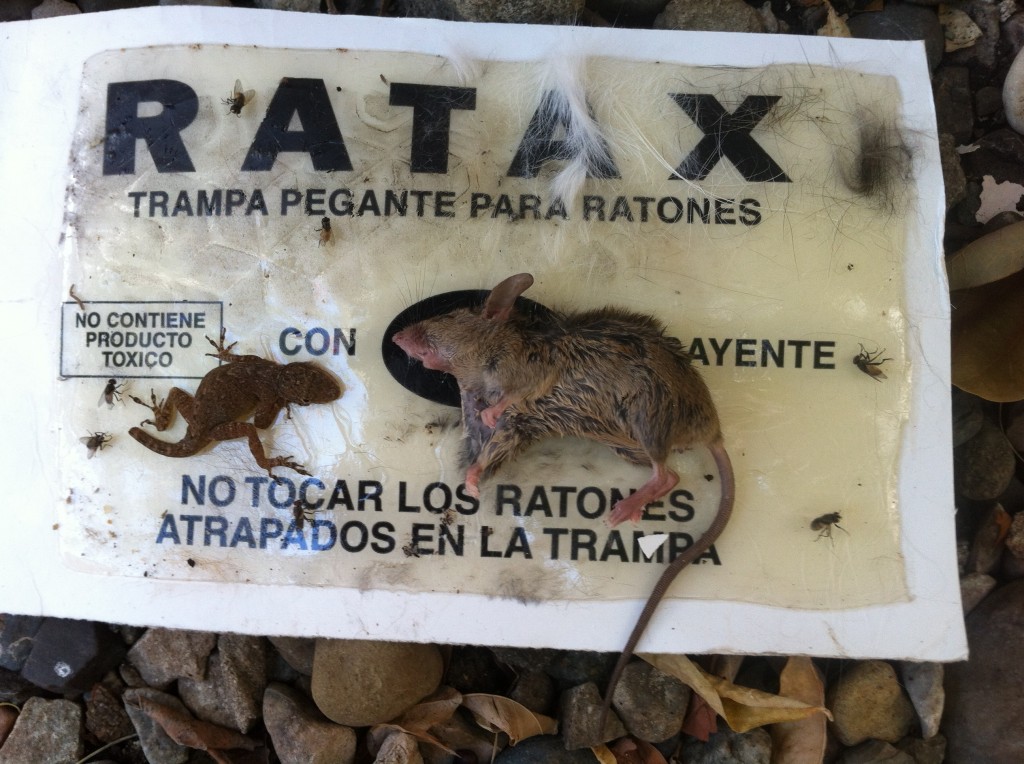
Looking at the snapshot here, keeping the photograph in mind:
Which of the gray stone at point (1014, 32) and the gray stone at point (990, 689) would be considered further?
the gray stone at point (1014, 32)

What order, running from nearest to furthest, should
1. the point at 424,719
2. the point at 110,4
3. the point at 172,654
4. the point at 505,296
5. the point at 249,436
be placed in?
the point at 505,296 → the point at 249,436 → the point at 424,719 → the point at 172,654 → the point at 110,4

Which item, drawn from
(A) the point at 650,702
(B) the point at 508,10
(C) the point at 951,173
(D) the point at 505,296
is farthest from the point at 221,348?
(C) the point at 951,173

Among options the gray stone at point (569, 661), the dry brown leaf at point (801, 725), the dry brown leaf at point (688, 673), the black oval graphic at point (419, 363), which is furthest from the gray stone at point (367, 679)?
the dry brown leaf at point (801, 725)

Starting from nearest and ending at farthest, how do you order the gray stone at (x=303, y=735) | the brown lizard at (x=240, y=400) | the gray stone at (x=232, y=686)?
the brown lizard at (x=240, y=400) < the gray stone at (x=303, y=735) < the gray stone at (x=232, y=686)

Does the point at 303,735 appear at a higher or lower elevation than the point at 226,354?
lower

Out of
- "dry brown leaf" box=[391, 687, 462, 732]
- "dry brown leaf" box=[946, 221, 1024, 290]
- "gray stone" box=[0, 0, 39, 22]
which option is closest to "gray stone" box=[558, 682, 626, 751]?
"dry brown leaf" box=[391, 687, 462, 732]

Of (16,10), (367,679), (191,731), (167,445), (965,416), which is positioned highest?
(16,10)

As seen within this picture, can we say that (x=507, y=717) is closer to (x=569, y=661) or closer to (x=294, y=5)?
(x=569, y=661)

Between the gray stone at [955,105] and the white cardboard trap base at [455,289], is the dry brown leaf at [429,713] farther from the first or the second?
the gray stone at [955,105]
